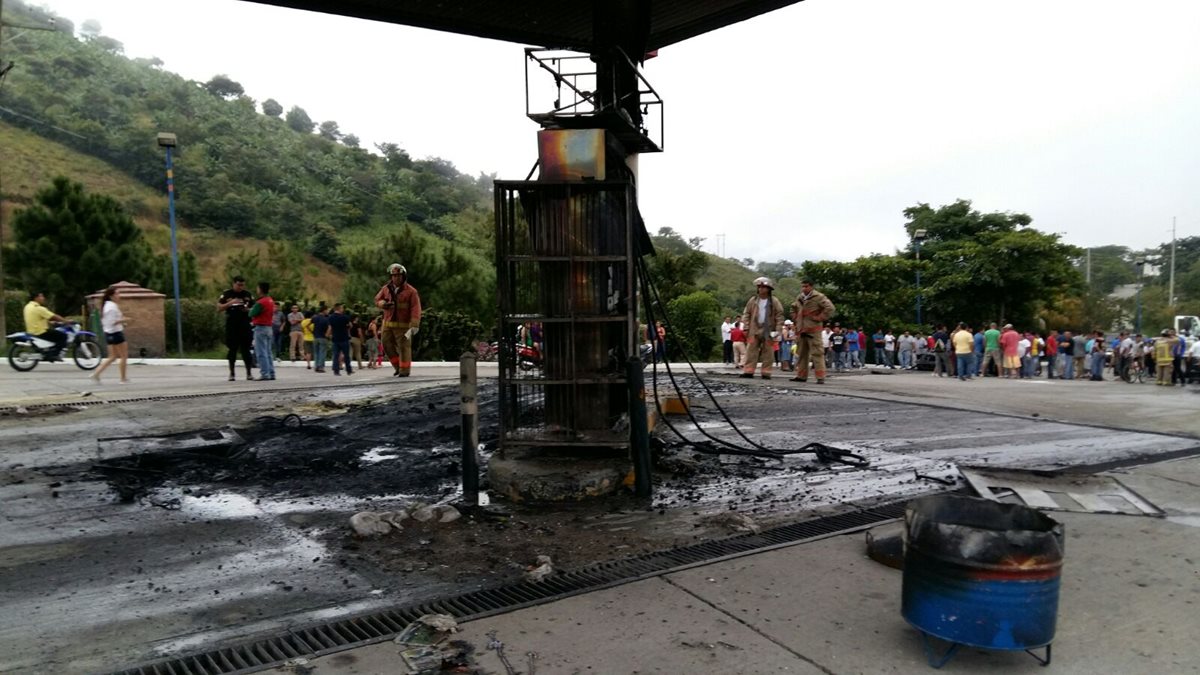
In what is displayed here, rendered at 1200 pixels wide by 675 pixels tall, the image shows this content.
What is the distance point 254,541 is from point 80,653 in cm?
147

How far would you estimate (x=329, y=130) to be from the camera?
117375 mm

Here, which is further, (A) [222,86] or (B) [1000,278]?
(A) [222,86]

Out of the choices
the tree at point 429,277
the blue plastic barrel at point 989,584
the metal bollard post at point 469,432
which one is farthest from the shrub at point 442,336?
the blue plastic barrel at point 989,584

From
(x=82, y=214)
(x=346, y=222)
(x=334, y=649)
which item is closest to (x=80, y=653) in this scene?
(x=334, y=649)

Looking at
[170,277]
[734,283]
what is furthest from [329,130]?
[170,277]

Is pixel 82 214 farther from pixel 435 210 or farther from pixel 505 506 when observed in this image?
pixel 435 210

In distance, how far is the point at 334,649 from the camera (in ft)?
10.0

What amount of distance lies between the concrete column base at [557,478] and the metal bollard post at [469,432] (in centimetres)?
31

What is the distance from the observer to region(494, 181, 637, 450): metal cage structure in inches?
218

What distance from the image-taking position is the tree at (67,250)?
102 feet

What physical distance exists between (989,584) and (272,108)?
430 feet

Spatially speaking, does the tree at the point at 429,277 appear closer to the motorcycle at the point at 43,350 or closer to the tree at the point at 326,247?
the motorcycle at the point at 43,350

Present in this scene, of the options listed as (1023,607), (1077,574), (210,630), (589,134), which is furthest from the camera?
(589,134)

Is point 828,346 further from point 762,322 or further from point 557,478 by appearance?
point 557,478
